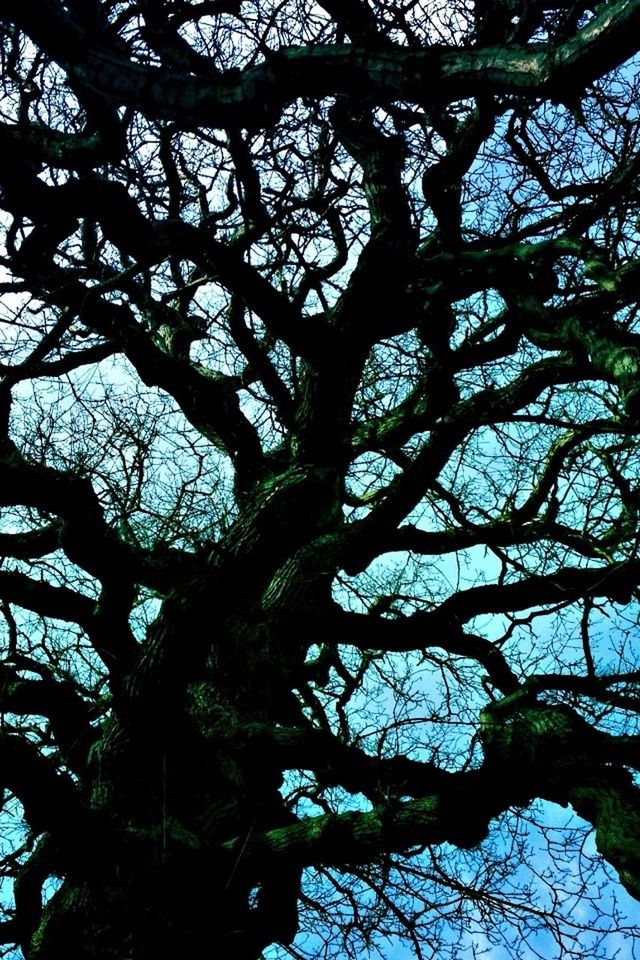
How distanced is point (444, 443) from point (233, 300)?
2.08 metres

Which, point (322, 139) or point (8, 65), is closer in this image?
point (8, 65)

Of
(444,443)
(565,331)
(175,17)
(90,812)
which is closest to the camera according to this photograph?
(90,812)

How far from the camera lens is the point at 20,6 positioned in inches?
112

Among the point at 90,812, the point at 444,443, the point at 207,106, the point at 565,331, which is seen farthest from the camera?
the point at 444,443

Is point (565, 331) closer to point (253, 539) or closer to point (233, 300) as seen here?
point (253, 539)

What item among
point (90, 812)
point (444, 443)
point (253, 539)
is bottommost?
point (90, 812)

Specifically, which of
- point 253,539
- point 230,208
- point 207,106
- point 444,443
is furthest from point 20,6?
point 444,443

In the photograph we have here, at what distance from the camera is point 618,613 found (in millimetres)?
4574

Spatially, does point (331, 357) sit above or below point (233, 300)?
below

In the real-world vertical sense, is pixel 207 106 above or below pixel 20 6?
below

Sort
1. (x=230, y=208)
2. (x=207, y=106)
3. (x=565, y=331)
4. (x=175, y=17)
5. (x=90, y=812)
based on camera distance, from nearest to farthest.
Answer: (x=207, y=106) → (x=90, y=812) → (x=565, y=331) → (x=175, y=17) → (x=230, y=208)

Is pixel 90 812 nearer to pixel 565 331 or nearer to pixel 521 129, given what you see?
pixel 565 331

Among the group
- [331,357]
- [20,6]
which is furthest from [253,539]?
[20,6]

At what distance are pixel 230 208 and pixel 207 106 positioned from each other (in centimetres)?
327
